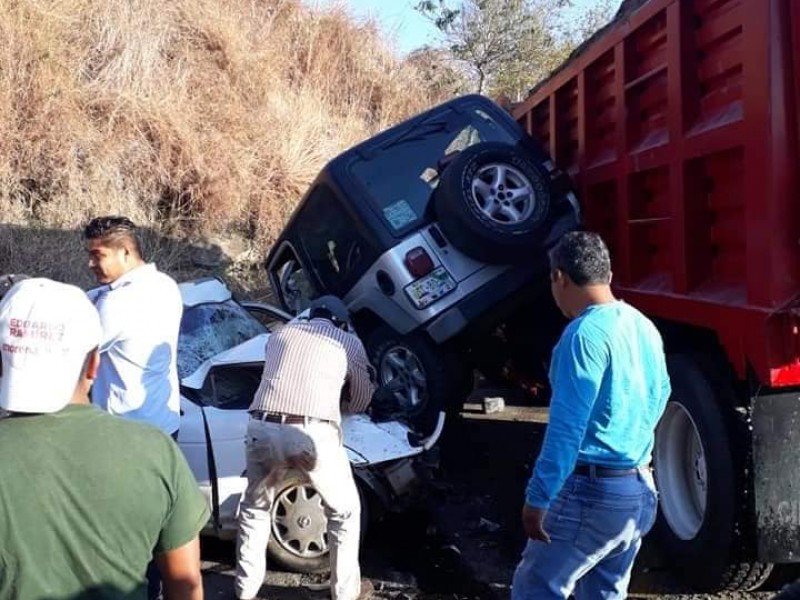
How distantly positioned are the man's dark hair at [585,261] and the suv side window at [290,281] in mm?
4414

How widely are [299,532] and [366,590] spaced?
508 millimetres

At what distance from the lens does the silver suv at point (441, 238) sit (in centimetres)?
604

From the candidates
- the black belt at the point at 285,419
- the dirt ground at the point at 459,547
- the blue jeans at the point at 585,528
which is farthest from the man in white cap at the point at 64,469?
the dirt ground at the point at 459,547

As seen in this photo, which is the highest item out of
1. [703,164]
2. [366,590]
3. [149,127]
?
[149,127]

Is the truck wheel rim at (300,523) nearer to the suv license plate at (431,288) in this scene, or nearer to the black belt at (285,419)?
the black belt at (285,419)

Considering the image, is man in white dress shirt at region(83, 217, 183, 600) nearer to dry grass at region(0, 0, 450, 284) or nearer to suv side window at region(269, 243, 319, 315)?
suv side window at region(269, 243, 319, 315)

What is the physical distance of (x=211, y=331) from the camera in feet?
19.1

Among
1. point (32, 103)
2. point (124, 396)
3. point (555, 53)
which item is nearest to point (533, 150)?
point (124, 396)

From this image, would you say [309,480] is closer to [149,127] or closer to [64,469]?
[64,469]

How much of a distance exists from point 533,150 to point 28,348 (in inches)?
206

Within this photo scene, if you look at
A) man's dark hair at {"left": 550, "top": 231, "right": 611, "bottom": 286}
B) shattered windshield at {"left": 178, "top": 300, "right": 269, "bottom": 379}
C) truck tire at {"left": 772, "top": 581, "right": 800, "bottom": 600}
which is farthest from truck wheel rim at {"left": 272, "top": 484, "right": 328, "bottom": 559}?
truck tire at {"left": 772, "top": 581, "right": 800, "bottom": 600}

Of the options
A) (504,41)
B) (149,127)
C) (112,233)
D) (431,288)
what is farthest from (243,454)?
(504,41)

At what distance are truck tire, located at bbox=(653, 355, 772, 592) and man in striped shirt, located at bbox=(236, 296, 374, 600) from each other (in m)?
1.55

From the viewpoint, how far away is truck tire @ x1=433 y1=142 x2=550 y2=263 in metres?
5.93
